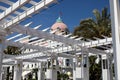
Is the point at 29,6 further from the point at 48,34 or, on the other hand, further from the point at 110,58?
the point at 110,58

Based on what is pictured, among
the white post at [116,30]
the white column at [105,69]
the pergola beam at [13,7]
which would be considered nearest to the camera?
the white post at [116,30]

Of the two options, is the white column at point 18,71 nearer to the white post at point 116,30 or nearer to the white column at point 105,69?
the white column at point 105,69

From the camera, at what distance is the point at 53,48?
51.9 ft

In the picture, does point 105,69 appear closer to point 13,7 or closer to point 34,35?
point 34,35

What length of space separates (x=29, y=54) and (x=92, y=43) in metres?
7.29

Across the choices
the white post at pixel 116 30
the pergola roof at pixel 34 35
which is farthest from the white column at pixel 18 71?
the white post at pixel 116 30

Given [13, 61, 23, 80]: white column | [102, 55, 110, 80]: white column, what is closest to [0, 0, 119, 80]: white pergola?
[13, 61, 23, 80]: white column

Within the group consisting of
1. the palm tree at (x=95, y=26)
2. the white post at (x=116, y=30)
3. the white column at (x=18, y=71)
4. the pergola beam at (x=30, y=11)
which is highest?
the palm tree at (x=95, y=26)

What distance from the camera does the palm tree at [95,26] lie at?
19.1 m

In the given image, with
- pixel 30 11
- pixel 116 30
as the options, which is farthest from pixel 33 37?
pixel 116 30

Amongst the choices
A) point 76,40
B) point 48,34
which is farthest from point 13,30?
point 76,40

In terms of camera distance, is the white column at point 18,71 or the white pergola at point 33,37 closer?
the white pergola at point 33,37

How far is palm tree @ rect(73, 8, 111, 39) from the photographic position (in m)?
19.1

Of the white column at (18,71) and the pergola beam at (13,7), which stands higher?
the pergola beam at (13,7)
